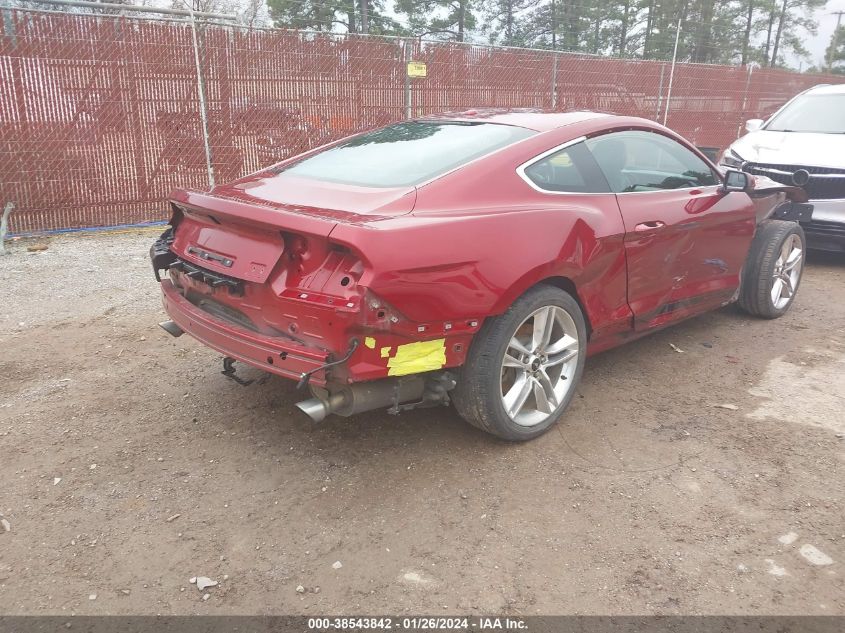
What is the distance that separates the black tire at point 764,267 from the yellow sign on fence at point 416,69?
19.6 feet

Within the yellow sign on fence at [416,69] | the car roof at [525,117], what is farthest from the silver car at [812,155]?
the yellow sign on fence at [416,69]

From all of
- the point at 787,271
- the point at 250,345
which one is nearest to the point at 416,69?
the point at 787,271

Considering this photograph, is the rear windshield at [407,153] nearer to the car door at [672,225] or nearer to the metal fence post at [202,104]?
the car door at [672,225]

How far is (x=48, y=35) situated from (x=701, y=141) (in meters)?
12.6

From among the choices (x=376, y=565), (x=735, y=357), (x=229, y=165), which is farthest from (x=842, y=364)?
(x=229, y=165)

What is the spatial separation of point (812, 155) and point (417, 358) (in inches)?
234

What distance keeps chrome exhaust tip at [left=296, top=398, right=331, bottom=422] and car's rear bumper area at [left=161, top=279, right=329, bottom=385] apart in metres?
0.15

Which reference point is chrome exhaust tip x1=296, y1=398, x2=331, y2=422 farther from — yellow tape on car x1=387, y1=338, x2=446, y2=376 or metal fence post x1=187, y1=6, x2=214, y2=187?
metal fence post x1=187, y1=6, x2=214, y2=187

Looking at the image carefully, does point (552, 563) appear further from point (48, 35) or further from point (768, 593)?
point (48, 35)

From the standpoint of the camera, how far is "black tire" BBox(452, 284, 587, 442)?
2818 millimetres

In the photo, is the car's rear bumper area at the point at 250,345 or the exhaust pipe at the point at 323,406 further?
the exhaust pipe at the point at 323,406

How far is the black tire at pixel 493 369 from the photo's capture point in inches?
111

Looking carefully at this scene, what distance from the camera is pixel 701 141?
47.1ft

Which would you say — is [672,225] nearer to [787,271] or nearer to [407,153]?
[407,153]
